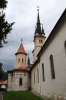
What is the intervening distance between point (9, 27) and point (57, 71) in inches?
206

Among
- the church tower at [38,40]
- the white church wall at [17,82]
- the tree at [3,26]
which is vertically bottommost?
the white church wall at [17,82]

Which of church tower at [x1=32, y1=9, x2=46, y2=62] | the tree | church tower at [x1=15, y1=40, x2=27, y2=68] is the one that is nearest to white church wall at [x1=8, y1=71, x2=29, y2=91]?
church tower at [x1=15, y1=40, x2=27, y2=68]

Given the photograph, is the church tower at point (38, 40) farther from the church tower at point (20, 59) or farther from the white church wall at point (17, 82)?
the white church wall at point (17, 82)

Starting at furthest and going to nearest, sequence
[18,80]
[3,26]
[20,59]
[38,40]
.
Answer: [38,40]
[20,59]
[18,80]
[3,26]

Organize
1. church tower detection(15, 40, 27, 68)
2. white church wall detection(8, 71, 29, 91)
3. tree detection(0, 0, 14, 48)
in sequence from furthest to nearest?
church tower detection(15, 40, 27, 68), white church wall detection(8, 71, 29, 91), tree detection(0, 0, 14, 48)

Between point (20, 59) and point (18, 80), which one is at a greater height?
point (20, 59)

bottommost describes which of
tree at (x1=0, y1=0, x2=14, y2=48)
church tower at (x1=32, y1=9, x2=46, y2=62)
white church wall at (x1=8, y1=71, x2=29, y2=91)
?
white church wall at (x1=8, y1=71, x2=29, y2=91)

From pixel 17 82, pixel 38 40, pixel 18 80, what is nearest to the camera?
pixel 17 82

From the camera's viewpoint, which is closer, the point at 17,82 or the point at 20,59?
the point at 17,82

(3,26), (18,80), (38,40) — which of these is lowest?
(18,80)

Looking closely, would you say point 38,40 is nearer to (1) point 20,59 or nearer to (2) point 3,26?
(1) point 20,59

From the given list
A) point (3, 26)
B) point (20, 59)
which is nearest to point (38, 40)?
point (20, 59)

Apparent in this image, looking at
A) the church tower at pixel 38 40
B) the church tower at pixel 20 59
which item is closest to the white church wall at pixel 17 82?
the church tower at pixel 20 59

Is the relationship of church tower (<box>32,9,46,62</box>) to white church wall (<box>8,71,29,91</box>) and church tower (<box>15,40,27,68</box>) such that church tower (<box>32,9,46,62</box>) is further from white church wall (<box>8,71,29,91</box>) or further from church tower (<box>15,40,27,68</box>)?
white church wall (<box>8,71,29,91</box>)
